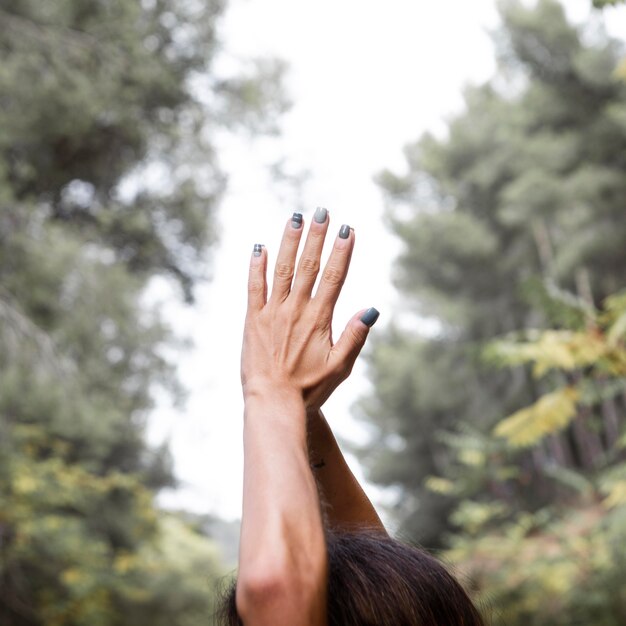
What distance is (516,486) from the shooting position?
26.3 meters

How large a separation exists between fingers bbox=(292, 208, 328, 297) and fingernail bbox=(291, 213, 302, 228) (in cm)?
2

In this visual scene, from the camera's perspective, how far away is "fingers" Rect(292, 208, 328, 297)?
1155 millimetres

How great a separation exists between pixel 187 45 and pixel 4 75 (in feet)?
8.89

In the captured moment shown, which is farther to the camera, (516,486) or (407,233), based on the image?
(516,486)

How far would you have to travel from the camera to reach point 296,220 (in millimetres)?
1194

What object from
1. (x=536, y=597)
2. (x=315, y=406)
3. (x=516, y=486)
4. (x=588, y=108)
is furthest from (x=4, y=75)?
(x=516, y=486)

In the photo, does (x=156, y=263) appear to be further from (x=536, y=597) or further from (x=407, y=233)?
(x=407, y=233)

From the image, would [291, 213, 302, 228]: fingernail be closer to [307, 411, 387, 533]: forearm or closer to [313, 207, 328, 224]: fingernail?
[313, 207, 328, 224]: fingernail

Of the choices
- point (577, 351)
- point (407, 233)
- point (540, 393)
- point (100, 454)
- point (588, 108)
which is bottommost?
point (577, 351)

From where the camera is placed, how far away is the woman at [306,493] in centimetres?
87

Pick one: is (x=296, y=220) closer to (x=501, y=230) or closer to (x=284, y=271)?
(x=284, y=271)

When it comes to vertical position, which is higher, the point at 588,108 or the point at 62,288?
the point at 588,108

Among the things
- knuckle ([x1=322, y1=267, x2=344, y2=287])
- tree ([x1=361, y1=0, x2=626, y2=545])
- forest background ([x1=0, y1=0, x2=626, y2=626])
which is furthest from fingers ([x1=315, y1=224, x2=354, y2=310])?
tree ([x1=361, y1=0, x2=626, y2=545])

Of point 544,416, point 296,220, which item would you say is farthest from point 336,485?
point 544,416
